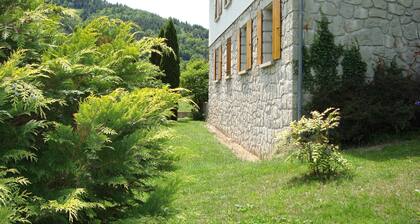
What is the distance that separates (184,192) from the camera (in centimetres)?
667

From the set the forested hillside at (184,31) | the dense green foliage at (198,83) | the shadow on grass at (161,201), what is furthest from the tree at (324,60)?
the forested hillside at (184,31)

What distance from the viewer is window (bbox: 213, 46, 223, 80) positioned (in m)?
18.7

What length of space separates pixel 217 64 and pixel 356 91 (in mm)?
11766

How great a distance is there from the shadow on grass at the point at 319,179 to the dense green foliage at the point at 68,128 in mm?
3884

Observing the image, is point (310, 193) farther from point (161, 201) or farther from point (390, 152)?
point (161, 201)

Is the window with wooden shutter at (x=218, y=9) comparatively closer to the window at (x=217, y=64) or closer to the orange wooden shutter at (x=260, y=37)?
the window at (x=217, y=64)

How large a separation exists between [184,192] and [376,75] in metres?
4.50

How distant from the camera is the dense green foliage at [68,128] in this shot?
203cm

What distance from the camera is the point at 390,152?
7.57 m

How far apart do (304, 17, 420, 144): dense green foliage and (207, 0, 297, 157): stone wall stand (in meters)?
0.47

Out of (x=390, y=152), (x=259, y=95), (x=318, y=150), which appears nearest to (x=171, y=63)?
(x=259, y=95)

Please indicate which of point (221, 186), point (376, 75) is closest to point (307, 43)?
point (376, 75)

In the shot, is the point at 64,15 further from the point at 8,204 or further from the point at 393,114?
the point at 393,114

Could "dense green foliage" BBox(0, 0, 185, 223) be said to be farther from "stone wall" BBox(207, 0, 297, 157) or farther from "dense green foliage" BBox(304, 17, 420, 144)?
"stone wall" BBox(207, 0, 297, 157)
